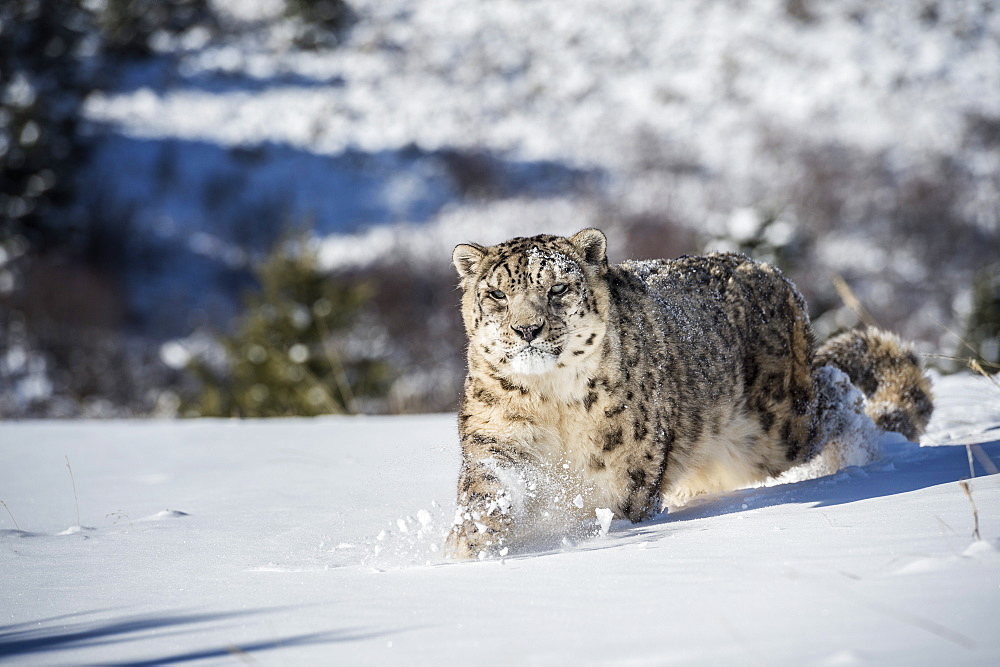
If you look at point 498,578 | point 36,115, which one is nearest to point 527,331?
point 498,578

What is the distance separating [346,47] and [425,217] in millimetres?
34200

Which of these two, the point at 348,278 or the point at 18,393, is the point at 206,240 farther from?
the point at 18,393

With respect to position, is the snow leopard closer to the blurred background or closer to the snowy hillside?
the blurred background

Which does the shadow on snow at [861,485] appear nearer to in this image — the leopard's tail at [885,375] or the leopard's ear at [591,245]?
the leopard's tail at [885,375]

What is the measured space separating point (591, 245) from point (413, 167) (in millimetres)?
62251

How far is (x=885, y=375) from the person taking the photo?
21.4 ft

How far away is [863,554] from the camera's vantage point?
2.88 m

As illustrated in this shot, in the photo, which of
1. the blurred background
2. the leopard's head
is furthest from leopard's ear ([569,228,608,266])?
the blurred background

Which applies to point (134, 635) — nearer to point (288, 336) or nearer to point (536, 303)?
point (536, 303)

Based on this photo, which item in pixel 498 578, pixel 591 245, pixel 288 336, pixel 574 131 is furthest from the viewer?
pixel 574 131

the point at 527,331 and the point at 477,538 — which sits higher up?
the point at 527,331

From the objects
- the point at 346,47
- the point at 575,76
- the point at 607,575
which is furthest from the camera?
the point at 346,47

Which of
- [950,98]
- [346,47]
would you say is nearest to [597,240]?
[950,98]

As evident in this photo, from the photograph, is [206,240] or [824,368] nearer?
[824,368]
